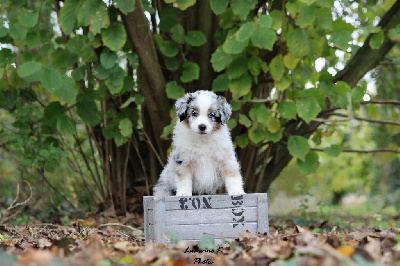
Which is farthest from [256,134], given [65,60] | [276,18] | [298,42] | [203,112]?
[65,60]

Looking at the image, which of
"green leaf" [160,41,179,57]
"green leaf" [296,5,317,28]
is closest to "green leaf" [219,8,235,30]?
"green leaf" [160,41,179,57]

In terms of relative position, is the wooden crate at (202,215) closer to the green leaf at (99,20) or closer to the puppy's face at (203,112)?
the puppy's face at (203,112)

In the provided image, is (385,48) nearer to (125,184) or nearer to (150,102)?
(150,102)

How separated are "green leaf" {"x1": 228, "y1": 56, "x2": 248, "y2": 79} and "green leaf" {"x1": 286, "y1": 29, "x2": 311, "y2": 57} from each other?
43cm

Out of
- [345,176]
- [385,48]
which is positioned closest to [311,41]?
[385,48]

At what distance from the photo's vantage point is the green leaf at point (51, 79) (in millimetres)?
4148

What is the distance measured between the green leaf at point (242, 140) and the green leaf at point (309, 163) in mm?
561

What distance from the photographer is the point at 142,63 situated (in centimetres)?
480

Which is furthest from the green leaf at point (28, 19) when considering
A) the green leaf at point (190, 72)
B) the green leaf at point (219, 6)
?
the green leaf at point (219, 6)

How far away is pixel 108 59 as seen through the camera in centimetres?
446

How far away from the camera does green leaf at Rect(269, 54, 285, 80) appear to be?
4.52 metres

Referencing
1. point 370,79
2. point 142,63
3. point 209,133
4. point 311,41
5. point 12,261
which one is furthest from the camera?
point 370,79

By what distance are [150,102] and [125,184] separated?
1238mm

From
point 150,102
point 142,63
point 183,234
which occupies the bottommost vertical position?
point 183,234
